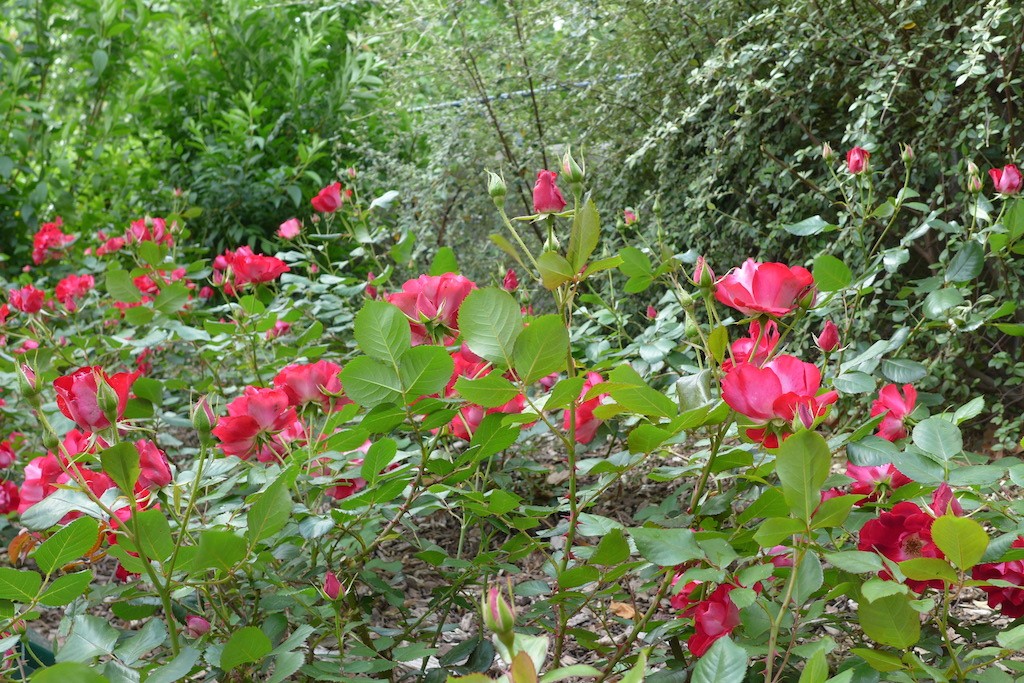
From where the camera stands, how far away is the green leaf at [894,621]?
0.66 meters

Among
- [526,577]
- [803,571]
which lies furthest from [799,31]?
[803,571]

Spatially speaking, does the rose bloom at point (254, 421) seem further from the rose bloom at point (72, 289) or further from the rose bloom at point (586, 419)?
the rose bloom at point (72, 289)

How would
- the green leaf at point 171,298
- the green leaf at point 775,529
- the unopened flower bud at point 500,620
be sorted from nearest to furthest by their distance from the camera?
the unopened flower bud at point 500,620 < the green leaf at point 775,529 < the green leaf at point 171,298

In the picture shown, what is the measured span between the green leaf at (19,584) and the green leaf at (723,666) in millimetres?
535

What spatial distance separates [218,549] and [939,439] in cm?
63

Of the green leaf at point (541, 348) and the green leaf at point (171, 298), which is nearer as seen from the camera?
the green leaf at point (541, 348)

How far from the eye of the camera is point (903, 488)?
0.85 meters

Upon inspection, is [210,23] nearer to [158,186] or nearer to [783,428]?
[158,186]

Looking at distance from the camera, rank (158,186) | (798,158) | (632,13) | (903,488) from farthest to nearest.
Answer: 1. (158,186)
2. (632,13)
3. (798,158)
4. (903,488)

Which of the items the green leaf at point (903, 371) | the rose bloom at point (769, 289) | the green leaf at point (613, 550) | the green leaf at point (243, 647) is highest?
the rose bloom at point (769, 289)

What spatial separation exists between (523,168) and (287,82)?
7.64 ft

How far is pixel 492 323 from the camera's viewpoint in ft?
2.41

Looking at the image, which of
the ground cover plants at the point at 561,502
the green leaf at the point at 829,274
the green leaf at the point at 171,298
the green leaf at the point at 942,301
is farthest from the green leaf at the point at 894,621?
the green leaf at the point at 171,298

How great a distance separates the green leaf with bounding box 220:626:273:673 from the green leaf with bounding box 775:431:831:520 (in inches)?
16.7
